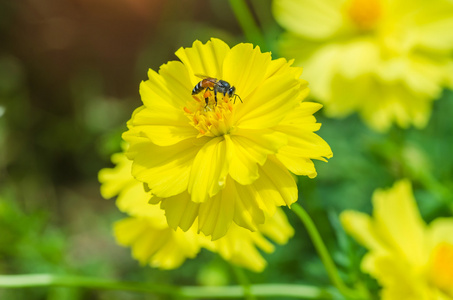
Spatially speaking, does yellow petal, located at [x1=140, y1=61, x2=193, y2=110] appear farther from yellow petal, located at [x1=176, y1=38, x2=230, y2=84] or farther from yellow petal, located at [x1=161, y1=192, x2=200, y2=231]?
yellow petal, located at [x1=161, y1=192, x2=200, y2=231]

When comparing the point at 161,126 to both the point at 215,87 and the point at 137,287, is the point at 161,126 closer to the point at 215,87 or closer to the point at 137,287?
the point at 215,87

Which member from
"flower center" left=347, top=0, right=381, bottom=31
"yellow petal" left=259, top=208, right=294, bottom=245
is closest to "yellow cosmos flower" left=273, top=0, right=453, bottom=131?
"flower center" left=347, top=0, right=381, bottom=31

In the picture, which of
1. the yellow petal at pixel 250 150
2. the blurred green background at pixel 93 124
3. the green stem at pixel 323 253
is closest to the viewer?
the yellow petal at pixel 250 150

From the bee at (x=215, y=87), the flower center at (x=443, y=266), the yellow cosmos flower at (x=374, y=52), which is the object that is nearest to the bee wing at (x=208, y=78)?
the bee at (x=215, y=87)

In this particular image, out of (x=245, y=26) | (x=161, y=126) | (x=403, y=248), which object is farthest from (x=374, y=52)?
(x=161, y=126)

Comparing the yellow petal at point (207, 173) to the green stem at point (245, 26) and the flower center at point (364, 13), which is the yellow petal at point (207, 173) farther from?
the flower center at point (364, 13)

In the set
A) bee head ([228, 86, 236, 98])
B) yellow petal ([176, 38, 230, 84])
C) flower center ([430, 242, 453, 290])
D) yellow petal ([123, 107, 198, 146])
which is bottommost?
flower center ([430, 242, 453, 290])

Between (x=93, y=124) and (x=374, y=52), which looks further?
(x=93, y=124)
